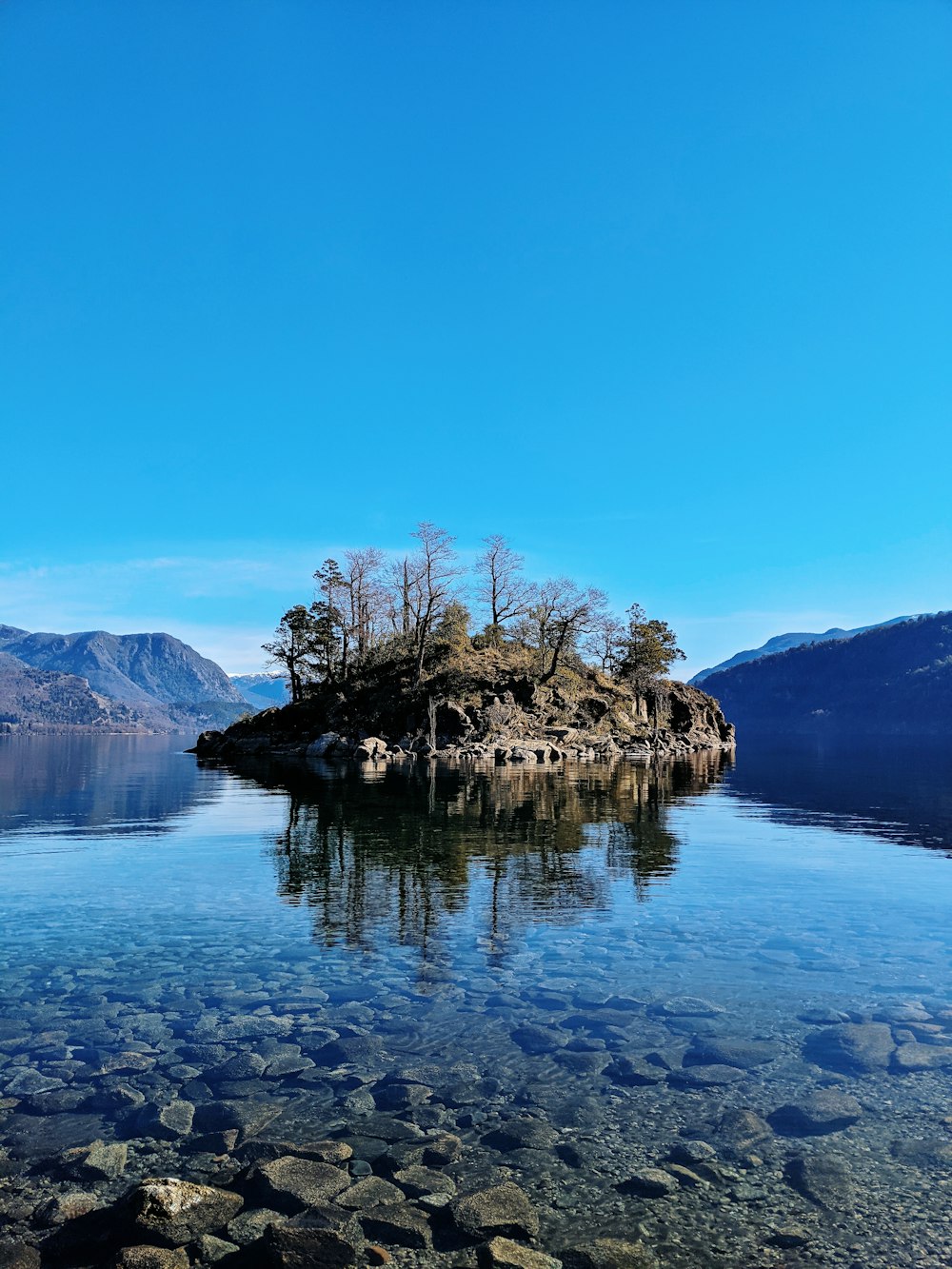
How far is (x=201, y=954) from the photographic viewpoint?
1515cm

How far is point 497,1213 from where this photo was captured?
700 centimetres

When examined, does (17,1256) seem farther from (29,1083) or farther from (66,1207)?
(29,1083)

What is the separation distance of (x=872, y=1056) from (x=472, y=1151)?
6.00 metres

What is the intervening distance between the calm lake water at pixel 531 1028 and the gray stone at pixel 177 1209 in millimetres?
603

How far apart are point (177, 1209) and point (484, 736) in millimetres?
86797

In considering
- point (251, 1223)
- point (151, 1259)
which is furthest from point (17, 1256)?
point (251, 1223)

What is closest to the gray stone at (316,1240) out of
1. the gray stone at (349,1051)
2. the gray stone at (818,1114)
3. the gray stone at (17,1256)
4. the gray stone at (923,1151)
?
the gray stone at (17,1256)

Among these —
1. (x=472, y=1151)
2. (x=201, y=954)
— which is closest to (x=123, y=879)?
(x=201, y=954)

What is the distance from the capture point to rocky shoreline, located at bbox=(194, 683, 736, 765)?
8875 cm

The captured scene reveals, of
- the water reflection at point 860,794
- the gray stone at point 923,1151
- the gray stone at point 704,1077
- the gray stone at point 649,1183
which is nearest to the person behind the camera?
the gray stone at point 649,1183

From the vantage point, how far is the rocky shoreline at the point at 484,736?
88.8 metres

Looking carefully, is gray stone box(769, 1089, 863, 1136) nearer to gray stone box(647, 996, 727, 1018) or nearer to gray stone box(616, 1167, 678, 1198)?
gray stone box(616, 1167, 678, 1198)

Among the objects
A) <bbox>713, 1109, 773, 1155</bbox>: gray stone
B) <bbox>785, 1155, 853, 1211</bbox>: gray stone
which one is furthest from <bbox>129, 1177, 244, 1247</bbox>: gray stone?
<bbox>785, 1155, 853, 1211</bbox>: gray stone

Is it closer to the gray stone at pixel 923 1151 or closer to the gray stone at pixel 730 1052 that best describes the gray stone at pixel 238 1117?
the gray stone at pixel 730 1052
